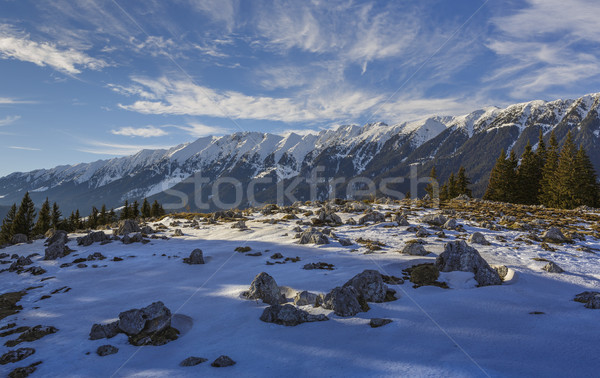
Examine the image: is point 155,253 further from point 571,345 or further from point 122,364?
point 571,345

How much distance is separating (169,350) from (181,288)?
15.3ft

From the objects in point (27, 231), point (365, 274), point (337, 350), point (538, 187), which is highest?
point (538, 187)

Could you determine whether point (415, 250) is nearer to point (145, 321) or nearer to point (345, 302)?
point (345, 302)

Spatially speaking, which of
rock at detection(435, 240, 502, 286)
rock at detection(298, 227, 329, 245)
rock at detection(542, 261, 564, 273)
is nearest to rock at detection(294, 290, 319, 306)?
rock at detection(435, 240, 502, 286)

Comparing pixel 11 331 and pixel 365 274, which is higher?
pixel 365 274

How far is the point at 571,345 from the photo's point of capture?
18.3 ft

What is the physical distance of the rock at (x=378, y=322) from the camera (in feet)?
22.9

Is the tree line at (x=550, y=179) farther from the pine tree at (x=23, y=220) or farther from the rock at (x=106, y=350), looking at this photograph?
the pine tree at (x=23, y=220)

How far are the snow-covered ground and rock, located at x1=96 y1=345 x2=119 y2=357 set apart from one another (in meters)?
0.15

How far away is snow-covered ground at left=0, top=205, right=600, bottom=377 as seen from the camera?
215 inches

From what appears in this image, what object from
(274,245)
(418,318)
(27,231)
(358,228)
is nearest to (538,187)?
(358,228)

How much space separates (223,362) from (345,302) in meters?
3.45

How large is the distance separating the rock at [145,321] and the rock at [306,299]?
12.0 ft

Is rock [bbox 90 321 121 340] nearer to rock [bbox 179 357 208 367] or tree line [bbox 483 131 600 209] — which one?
rock [bbox 179 357 208 367]
